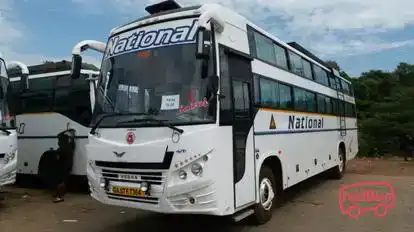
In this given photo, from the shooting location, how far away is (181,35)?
5.65 meters

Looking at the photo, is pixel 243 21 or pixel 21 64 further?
pixel 21 64

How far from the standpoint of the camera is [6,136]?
26.7 ft

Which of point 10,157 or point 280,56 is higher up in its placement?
point 280,56

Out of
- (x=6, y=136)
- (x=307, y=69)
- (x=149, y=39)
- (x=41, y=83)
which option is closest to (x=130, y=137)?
(x=149, y=39)

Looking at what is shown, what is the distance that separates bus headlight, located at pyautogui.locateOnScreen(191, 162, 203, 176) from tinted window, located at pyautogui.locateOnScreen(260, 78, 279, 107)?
89.8 inches

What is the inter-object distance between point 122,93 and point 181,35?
1155 mm

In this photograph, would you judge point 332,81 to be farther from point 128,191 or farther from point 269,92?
point 128,191

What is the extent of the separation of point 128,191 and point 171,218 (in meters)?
2.13

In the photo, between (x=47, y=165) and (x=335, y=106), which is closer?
(x=47, y=165)

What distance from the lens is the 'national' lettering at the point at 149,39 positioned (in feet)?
18.5

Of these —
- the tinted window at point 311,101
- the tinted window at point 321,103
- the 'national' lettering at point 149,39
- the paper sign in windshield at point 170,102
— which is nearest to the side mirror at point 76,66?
the 'national' lettering at point 149,39

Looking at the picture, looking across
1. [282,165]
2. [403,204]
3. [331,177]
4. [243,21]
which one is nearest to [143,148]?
[243,21]

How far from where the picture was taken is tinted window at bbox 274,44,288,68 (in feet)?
26.7

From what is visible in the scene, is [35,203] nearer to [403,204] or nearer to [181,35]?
[181,35]
